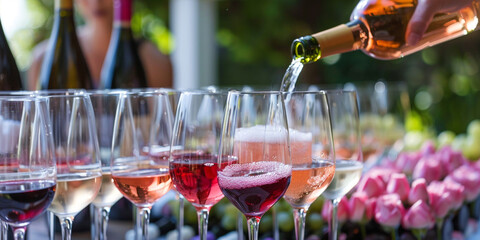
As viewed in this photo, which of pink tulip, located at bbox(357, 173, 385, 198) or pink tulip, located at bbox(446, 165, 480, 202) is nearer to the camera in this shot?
pink tulip, located at bbox(357, 173, 385, 198)

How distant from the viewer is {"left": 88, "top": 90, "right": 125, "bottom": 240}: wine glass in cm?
97

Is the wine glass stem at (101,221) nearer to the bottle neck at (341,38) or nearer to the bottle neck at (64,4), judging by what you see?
the bottle neck at (341,38)

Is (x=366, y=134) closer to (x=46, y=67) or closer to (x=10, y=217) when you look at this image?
(x=46, y=67)

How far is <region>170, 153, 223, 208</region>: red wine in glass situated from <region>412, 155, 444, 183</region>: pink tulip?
737 mm

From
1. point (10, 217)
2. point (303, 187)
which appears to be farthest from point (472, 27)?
point (10, 217)

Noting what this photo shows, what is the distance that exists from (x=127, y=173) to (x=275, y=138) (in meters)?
0.29

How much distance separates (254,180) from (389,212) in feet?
1.44

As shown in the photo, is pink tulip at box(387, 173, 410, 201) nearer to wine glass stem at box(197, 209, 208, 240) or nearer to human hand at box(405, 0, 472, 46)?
human hand at box(405, 0, 472, 46)

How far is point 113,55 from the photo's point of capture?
1841mm

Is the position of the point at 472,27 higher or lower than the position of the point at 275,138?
higher

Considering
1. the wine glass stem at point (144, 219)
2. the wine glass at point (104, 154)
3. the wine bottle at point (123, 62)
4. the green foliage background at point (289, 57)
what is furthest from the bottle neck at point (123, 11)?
the green foliage background at point (289, 57)

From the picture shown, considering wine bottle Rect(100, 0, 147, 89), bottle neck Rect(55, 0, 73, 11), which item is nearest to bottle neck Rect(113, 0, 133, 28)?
wine bottle Rect(100, 0, 147, 89)

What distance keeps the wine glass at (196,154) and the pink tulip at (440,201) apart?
1.80ft

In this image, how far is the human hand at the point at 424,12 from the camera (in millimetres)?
1076
